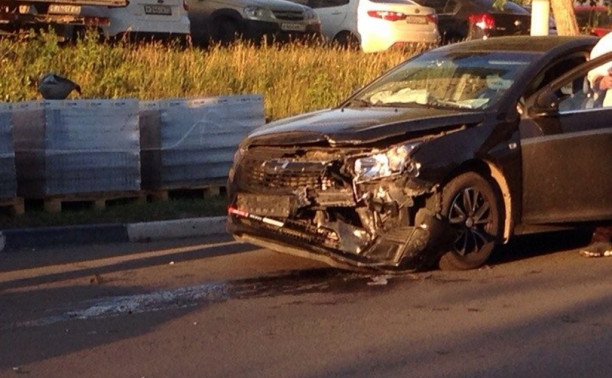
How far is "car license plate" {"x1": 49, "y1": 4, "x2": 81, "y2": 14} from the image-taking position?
1770 cm

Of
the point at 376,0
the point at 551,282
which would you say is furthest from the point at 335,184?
the point at 376,0

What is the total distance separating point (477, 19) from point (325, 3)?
10.9 ft

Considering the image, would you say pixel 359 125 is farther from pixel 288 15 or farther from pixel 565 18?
pixel 288 15

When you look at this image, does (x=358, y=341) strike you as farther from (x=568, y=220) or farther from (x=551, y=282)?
(x=568, y=220)

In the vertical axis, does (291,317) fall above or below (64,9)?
below

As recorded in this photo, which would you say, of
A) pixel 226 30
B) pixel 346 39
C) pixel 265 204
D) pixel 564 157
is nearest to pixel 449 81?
pixel 564 157

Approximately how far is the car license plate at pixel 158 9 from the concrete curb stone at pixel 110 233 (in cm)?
877

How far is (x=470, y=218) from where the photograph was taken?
884 cm

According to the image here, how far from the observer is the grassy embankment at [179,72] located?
610 inches

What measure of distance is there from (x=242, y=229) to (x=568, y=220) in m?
2.37

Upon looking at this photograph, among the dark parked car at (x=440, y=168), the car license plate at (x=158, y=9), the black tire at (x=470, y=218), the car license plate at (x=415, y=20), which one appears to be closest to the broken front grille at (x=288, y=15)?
the car license plate at (x=415, y=20)

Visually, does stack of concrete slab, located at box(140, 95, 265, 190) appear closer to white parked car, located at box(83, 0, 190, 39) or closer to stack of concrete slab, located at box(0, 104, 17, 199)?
stack of concrete slab, located at box(0, 104, 17, 199)

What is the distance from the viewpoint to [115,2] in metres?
17.8

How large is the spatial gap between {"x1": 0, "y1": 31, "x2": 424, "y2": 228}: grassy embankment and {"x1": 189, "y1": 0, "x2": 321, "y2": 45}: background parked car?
11.7 feet
